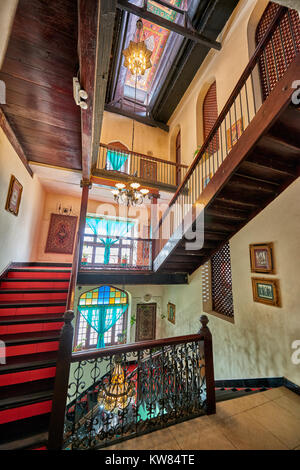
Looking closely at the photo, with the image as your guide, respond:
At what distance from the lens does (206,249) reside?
398cm

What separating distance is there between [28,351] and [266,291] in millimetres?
3348

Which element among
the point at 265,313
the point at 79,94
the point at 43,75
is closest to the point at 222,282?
the point at 265,313

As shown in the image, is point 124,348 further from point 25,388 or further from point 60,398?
point 25,388

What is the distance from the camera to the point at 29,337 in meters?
2.44

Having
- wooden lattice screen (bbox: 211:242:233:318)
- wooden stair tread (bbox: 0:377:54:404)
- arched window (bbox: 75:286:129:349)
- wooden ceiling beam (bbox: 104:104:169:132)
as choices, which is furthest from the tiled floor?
wooden ceiling beam (bbox: 104:104:169:132)

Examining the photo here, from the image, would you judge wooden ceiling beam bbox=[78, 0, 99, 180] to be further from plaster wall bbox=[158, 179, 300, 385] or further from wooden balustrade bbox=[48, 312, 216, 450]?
plaster wall bbox=[158, 179, 300, 385]

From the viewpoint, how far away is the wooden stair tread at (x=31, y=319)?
8.44 feet

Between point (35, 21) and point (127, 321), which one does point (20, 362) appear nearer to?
point (35, 21)

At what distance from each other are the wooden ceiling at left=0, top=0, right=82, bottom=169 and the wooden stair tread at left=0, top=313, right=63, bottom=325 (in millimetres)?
2948

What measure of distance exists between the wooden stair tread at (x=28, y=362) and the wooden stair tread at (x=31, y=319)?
0.47 metres

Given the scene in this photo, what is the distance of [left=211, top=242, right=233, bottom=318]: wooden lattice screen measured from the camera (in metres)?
3.77

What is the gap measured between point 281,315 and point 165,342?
1758 millimetres

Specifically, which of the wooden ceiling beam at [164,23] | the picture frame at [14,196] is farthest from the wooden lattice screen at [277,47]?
the picture frame at [14,196]

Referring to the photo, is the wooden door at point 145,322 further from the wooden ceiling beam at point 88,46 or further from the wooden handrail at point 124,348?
the wooden ceiling beam at point 88,46
